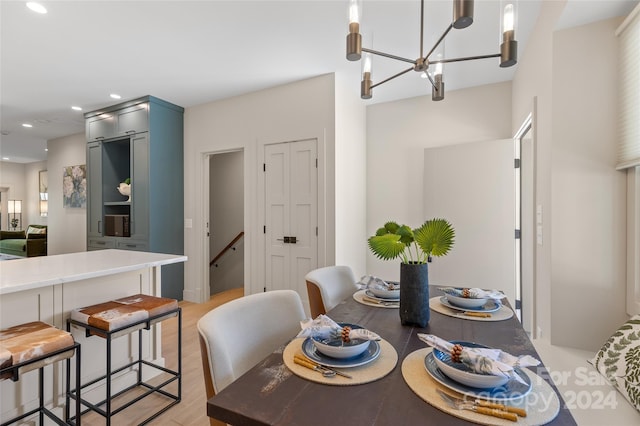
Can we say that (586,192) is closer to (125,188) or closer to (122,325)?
(122,325)

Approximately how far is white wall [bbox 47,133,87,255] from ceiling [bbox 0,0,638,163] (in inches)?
66.8

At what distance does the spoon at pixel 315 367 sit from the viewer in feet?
2.99

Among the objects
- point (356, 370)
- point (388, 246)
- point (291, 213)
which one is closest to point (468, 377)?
point (356, 370)

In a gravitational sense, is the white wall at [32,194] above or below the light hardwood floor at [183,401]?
above

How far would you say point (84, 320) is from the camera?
5.60 ft

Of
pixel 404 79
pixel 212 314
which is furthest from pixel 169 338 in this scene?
pixel 404 79

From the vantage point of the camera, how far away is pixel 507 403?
776 millimetres

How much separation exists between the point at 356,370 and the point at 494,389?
0.37m

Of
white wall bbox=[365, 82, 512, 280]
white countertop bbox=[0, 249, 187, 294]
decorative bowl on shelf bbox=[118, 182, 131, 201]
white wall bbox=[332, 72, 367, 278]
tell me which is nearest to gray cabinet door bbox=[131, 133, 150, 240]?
decorative bowl on shelf bbox=[118, 182, 131, 201]

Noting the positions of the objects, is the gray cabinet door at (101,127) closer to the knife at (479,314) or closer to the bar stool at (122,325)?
the bar stool at (122,325)

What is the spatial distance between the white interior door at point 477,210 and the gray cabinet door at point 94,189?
15.1ft

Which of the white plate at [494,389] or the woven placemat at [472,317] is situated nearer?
the white plate at [494,389]

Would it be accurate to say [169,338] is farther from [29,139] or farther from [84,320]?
[29,139]

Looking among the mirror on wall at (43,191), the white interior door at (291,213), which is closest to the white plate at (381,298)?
the white interior door at (291,213)
